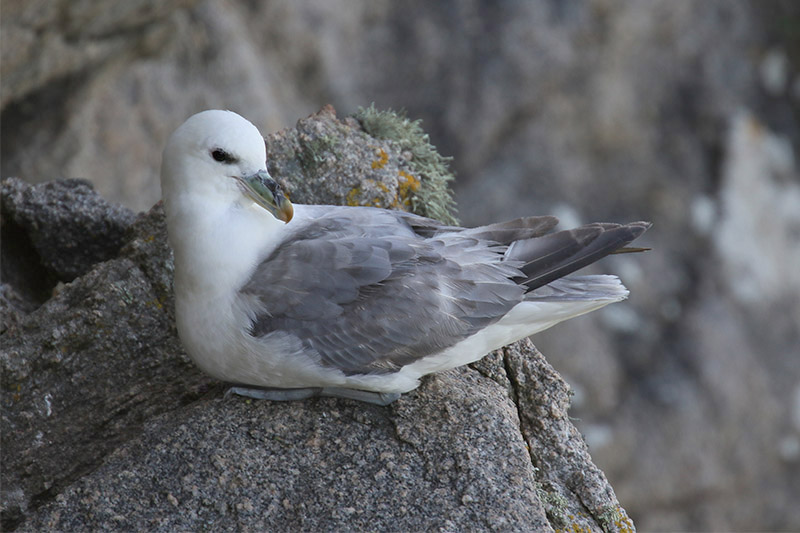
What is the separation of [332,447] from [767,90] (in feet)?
23.3

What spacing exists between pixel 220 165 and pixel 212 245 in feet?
0.94

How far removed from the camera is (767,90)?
8.81 meters

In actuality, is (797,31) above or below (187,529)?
above

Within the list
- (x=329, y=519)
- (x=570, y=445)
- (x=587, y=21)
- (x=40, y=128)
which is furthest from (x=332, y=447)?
(x=587, y=21)

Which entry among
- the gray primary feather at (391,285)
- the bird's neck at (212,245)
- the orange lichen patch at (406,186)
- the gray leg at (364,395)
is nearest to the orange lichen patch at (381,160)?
the orange lichen patch at (406,186)

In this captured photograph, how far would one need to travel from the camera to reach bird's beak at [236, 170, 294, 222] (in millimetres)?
3246

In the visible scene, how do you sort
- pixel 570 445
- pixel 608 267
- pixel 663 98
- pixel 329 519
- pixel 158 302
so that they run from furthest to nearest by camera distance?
pixel 663 98, pixel 608 267, pixel 158 302, pixel 570 445, pixel 329 519

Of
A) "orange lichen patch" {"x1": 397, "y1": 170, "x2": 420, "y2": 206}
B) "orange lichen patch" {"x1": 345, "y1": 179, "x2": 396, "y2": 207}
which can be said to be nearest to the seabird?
"orange lichen patch" {"x1": 345, "y1": 179, "x2": 396, "y2": 207}

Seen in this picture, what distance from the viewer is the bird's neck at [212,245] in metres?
3.29

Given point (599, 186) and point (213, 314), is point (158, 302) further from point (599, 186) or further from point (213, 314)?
point (599, 186)

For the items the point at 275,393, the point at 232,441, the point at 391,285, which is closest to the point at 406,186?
the point at 391,285

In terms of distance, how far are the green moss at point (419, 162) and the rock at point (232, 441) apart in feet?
0.72

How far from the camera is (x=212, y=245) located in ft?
10.8

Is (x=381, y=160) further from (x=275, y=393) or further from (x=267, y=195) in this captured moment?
(x=275, y=393)
